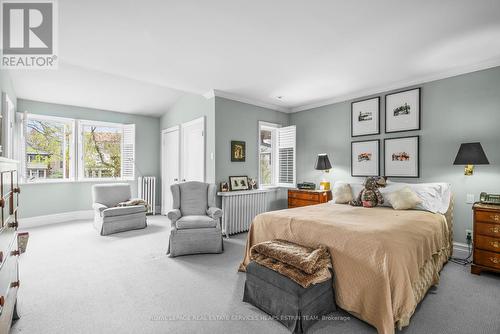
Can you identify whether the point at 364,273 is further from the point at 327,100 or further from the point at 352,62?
the point at 327,100

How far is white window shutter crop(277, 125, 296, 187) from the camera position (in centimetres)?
511

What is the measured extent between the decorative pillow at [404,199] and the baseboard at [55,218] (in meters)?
5.97

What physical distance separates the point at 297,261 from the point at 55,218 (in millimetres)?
5453

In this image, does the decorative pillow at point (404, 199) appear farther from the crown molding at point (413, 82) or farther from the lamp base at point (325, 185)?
the crown molding at point (413, 82)

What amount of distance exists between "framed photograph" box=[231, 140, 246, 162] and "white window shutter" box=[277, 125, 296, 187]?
3.21 feet

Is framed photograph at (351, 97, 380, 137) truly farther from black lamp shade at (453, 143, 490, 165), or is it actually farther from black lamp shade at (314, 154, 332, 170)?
black lamp shade at (453, 143, 490, 165)

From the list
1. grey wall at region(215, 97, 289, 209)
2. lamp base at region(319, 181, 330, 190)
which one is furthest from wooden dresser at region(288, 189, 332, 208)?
grey wall at region(215, 97, 289, 209)

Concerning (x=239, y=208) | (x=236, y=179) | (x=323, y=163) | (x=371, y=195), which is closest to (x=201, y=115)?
(x=236, y=179)

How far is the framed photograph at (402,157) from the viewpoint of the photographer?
146 inches

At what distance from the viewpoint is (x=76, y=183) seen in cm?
534

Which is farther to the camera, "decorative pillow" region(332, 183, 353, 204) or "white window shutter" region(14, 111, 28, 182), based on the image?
"white window shutter" region(14, 111, 28, 182)

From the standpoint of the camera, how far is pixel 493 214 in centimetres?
262

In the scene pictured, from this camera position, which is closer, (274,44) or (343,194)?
(274,44)

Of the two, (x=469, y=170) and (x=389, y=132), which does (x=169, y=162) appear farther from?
(x=469, y=170)
